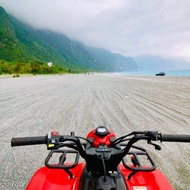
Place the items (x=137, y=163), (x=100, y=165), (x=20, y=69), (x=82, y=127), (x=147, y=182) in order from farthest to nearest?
(x=20, y=69) < (x=82, y=127) < (x=137, y=163) < (x=147, y=182) < (x=100, y=165)

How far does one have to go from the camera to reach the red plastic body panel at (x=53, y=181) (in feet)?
5.31

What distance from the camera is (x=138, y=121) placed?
609 centimetres

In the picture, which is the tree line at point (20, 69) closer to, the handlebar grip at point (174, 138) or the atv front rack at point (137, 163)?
the atv front rack at point (137, 163)

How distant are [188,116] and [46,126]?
15.5ft

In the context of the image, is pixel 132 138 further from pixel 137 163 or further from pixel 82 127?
pixel 82 127

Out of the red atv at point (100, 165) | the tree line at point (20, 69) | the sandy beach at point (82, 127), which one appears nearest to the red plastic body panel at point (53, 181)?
the red atv at point (100, 165)

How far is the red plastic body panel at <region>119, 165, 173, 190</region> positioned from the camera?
1.58m

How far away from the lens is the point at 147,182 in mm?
1645

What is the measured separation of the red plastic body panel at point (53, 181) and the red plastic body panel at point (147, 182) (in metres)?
0.45

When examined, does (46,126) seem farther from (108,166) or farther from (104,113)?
(108,166)

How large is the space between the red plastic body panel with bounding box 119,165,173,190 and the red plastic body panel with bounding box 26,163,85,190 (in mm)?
453

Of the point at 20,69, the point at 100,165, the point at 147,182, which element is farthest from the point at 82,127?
the point at 20,69

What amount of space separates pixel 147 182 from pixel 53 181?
0.80m

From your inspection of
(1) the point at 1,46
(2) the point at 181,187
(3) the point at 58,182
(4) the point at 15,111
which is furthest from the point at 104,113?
(1) the point at 1,46
